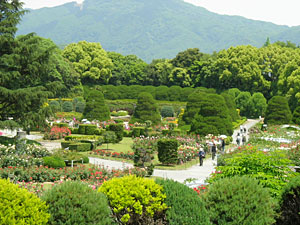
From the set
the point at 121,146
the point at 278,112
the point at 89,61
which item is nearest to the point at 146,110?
the point at 121,146

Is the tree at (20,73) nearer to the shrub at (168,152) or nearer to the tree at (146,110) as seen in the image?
the shrub at (168,152)

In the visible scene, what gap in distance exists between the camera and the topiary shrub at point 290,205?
649 centimetres

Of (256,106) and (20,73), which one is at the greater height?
(20,73)

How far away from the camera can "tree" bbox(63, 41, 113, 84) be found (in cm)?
6069

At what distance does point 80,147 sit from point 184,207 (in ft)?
53.8

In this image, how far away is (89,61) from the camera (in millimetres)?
62938

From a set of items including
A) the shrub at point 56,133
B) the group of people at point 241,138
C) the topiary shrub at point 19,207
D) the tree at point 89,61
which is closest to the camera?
the topiary shrub at point 19,207

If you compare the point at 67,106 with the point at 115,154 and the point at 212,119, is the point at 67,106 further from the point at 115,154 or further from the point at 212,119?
the point at 115,154

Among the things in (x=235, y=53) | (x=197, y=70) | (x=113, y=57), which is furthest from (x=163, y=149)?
(x=113, y=57)

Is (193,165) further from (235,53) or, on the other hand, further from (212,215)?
(235,53)

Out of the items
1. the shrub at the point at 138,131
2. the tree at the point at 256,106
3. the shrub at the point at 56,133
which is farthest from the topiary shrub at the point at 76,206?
the tree at the point at 256,106

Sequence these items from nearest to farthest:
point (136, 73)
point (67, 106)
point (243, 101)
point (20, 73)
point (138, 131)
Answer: point (20, 73) → point (138, 131) → point (67, 106) → point (243, 101) → point (136, 73)

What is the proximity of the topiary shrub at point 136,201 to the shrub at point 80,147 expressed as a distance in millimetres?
15620

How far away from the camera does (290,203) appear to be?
6.53 meters
